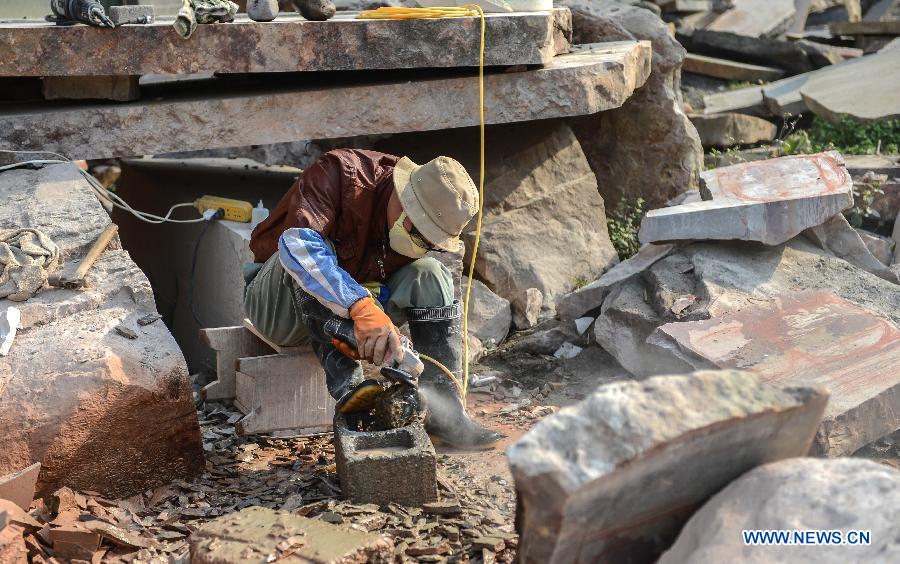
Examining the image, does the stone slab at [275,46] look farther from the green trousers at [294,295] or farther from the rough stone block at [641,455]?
the rough stone block at [641,455]

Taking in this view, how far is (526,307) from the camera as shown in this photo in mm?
5844

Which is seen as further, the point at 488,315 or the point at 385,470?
the point at 488,315

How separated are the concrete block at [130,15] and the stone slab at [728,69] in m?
6.61

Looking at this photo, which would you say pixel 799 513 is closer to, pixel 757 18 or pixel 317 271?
pixel 317 271

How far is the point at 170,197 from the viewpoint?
21.3ft

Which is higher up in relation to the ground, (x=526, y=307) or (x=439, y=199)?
(x=439, y=199)

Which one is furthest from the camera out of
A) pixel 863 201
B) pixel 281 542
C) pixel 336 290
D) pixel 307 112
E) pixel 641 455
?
pixel 863 201

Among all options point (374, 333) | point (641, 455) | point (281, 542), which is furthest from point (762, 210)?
point (281, 542)

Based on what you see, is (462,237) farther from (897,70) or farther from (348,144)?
(897,70)

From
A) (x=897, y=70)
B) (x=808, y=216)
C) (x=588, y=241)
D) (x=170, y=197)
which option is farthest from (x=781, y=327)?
(x=897, y=70)

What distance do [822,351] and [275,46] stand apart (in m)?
3.05

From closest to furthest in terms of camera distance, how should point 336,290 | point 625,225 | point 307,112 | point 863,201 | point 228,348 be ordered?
point 336,290, point 228,348, point 307,112, point 863,201, point 625,225

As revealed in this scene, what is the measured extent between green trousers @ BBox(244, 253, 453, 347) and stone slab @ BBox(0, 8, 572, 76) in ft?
4.24

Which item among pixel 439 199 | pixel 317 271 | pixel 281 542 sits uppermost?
pixel 439 199
